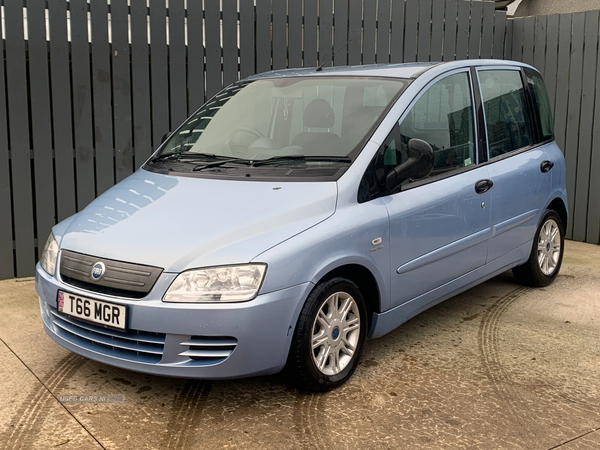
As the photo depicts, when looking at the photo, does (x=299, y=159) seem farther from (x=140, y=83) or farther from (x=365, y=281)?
(x=140, y=83)

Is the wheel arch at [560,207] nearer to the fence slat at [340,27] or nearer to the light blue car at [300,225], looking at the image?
the light blue car at [300,225]

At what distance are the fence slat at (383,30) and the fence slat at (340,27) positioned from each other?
430 millimetres

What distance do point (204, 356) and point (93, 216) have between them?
1.18 metres

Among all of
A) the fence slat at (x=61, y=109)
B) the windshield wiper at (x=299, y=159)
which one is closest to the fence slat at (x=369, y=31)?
the fence slat at (x=61, y=109)

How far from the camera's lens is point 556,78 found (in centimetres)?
811

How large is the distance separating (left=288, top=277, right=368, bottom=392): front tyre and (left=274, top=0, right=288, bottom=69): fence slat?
3966mm

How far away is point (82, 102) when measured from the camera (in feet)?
20.6

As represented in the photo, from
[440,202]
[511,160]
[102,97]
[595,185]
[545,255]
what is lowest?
[545,255]

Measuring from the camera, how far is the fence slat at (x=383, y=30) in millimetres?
7715

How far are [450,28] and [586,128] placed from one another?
197 centimetres

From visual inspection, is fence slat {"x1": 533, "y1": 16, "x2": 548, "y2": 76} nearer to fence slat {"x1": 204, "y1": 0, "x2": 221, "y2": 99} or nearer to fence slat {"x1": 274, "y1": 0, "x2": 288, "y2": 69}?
fence slat {"x1": 274, "y1": 0, "x2": 288, "y2": 69}

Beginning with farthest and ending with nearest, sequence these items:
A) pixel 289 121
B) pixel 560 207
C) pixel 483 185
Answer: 1. pixel 560 207
2. pixel 483 185
3. pixel 289 121

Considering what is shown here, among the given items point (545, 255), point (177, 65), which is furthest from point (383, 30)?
point (545, 255)

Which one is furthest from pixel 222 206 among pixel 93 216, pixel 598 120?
pixel 598 120
